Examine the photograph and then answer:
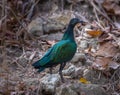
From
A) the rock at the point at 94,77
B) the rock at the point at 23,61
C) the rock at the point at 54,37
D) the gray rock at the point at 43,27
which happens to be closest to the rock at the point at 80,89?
the rock at the point at 94,77

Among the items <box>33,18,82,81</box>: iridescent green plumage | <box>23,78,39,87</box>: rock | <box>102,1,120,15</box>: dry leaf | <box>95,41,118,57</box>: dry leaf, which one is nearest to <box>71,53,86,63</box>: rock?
<box>95,41,118,57</box>: dry leaf

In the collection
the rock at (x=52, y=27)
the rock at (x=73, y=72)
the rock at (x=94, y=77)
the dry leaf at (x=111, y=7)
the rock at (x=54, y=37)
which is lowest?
the rock at (x=94, y=77)

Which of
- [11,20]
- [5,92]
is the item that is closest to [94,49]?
[11,20]

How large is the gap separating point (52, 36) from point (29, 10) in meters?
0.71

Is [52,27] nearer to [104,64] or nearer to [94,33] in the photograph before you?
[94,33]

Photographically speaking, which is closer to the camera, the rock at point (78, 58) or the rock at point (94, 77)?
the rock at point (94, 77)

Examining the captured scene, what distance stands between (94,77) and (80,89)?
0.83 metres

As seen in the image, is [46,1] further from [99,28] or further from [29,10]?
[99,28]

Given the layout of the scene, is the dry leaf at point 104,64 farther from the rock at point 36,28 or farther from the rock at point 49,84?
the rock at point 36,28

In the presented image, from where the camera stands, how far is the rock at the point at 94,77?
680 centimetres

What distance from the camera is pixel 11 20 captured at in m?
8.20

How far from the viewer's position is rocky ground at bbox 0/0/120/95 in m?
6.22

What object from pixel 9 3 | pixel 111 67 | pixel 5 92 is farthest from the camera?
pixel 9 3

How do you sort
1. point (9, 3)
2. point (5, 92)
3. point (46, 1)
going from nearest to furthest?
1. point (5, 92)
2. point (9, 3)
3. point (46, 1)
